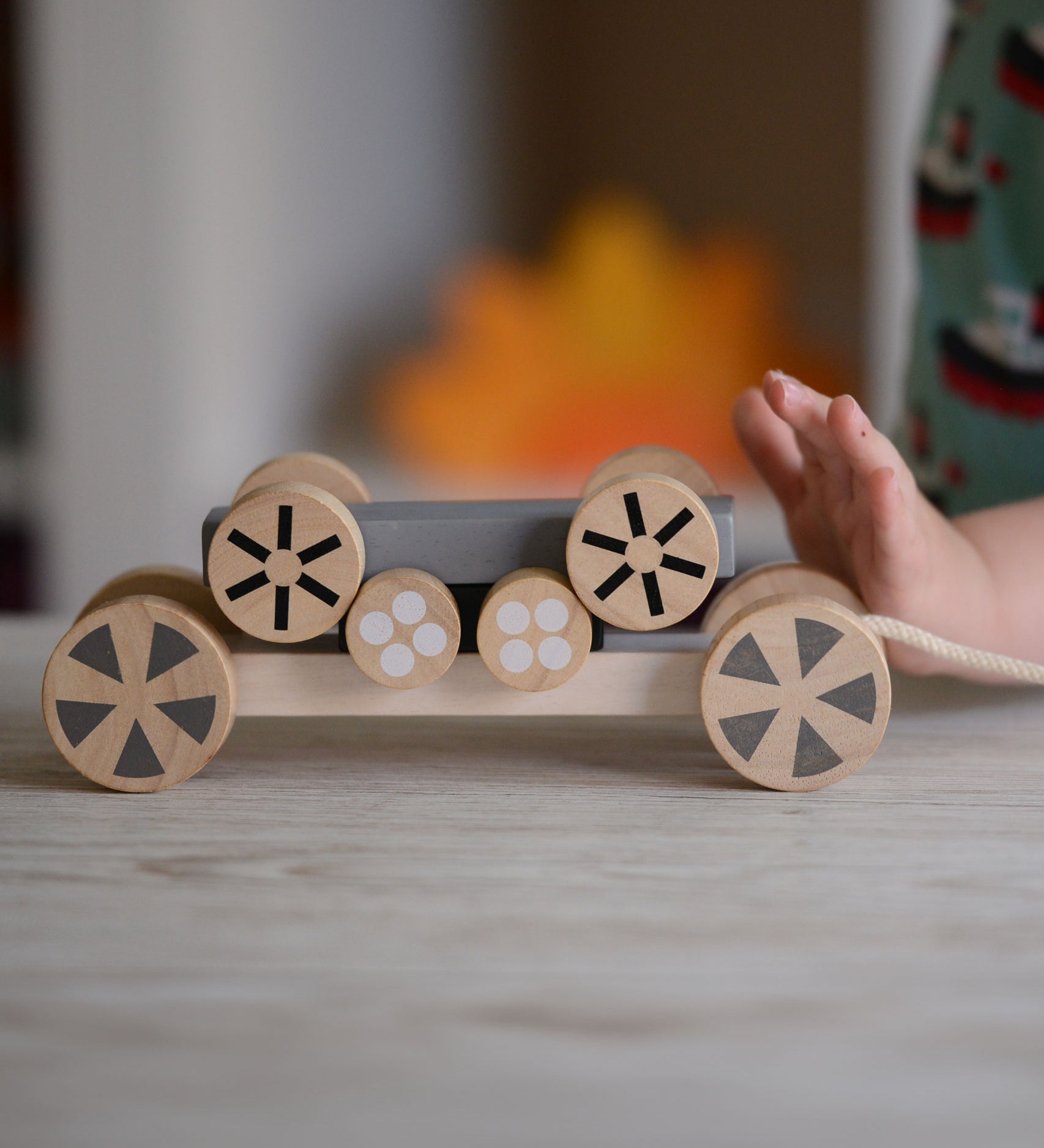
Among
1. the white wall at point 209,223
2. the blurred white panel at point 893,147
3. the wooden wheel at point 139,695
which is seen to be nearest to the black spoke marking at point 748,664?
the wooden wheel at point 139,695

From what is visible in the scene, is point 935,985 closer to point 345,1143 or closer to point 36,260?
point 345,1143

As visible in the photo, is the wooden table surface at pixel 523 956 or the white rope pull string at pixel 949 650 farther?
the white rope pull string at pixel 949 650

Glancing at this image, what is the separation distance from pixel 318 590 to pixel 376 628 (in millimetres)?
28

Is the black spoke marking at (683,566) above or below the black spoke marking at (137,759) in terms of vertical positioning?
above

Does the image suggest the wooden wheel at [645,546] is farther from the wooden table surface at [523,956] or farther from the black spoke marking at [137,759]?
the black spoke marking at [137,759]

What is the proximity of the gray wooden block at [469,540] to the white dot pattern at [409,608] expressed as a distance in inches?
0.7

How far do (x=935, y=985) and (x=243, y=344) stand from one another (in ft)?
6.54

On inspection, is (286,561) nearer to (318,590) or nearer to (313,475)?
(318,590)

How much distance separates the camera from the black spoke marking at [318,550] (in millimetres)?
460

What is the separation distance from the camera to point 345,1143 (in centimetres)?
24

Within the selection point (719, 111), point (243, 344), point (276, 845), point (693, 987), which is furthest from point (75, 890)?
point (719, 111)

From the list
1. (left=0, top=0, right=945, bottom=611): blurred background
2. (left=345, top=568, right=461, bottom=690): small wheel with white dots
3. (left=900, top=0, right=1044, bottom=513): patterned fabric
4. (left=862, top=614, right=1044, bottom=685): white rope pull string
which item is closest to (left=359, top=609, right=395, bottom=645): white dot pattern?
(left=345, top=568, right=461, bottom=690): small wheel with white dots

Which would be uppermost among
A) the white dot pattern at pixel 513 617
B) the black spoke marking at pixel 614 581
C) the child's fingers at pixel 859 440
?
the child's fingers at pixel 859 440

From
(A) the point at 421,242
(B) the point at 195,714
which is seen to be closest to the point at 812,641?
(B) the point at 195,714
